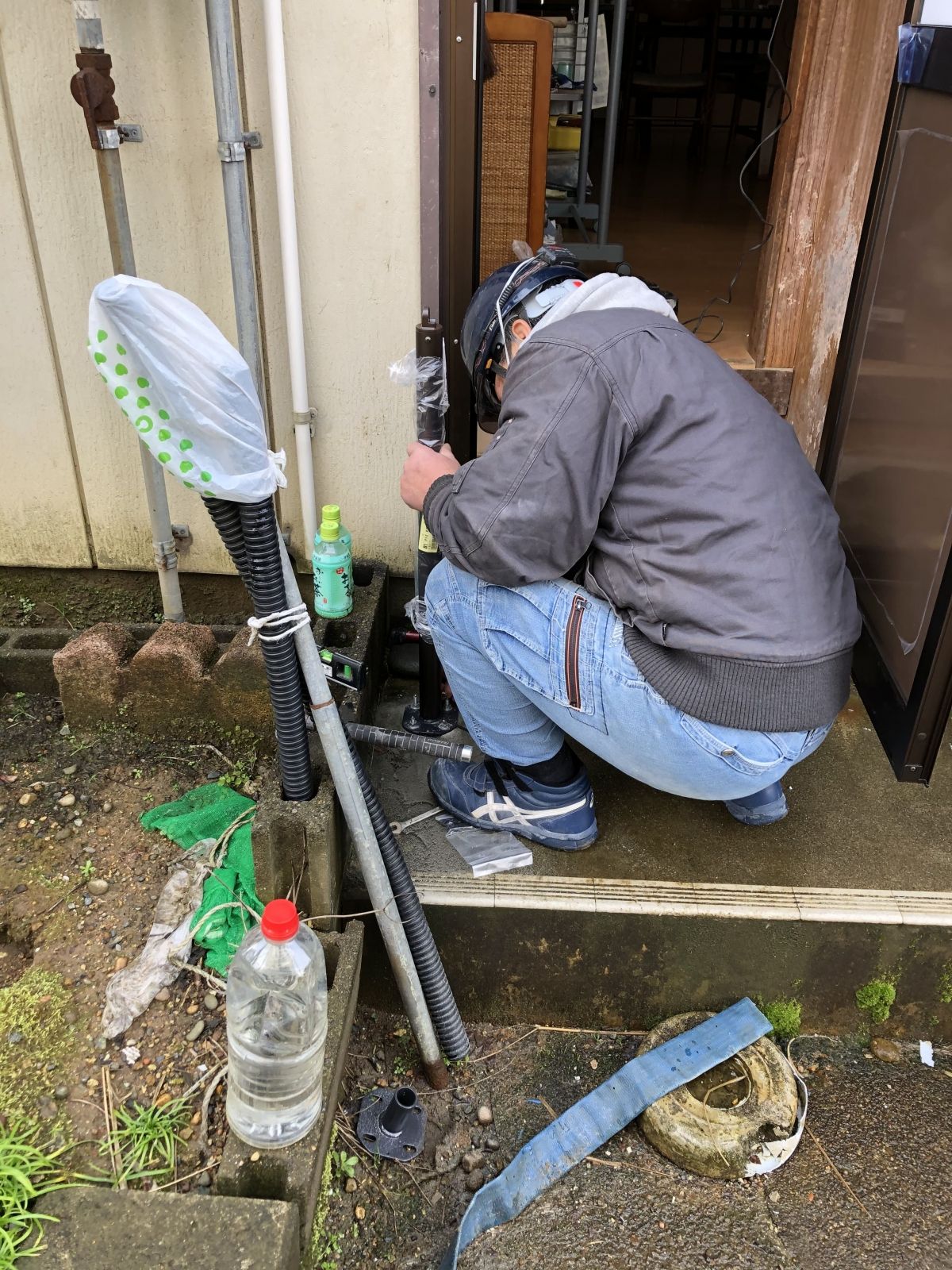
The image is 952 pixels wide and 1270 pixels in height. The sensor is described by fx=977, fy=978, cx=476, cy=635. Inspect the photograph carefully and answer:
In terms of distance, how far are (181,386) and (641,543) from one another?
1.03m

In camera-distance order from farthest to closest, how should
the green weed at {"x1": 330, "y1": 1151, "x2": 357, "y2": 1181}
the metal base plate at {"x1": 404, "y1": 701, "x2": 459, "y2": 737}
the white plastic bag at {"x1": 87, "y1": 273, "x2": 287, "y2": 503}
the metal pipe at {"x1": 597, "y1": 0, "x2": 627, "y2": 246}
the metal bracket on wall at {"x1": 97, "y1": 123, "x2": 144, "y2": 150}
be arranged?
the metal pipe at {"x1": 597, "y1": 0, "x2": 627, "y2": 246}, the metal base plate at {"x1": 404, "y1": 701, "x2": 459, "y2": 737}, the metal bracket on wall at {"x1": 97, "y1": 123, "x2": 144, "y2": 150}, the green weed at {"x1": 330, "y1": 1151, "x2": 357, "y2": 1181}, the white plastic bag at {"x1": 87, "y1": 273, "x2": 287, "y2": 503}

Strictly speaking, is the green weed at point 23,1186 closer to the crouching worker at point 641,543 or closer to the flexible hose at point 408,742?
the flexible hose at point 408,742

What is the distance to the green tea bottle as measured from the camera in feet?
9.38

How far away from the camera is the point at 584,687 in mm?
2316

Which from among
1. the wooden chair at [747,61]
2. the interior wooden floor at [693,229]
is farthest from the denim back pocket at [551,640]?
the wooden chair at [747,61]

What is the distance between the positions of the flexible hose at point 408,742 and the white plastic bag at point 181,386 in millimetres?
784

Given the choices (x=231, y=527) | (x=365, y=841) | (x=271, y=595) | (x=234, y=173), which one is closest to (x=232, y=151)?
(x=234, y=173)

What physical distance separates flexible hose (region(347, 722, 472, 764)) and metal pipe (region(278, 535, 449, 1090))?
18 cm

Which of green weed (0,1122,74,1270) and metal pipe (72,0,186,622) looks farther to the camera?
metal pipe (72,0,186,622)

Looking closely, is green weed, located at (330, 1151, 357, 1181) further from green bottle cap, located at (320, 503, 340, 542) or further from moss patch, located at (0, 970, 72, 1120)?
green bottle cap, located at (320, 503, 340, 542)

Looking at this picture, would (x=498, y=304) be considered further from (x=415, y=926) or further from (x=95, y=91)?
(x=415, y=926)

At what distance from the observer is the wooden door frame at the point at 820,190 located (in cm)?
309

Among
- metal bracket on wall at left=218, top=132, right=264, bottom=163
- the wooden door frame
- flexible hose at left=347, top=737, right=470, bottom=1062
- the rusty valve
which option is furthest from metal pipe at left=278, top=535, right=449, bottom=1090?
the wooden door frame

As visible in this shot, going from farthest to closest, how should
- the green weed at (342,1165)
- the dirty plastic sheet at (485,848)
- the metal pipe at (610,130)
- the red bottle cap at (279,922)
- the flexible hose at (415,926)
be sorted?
the metal pipe at (610,130) → the dirty plastic sheet at (485,848) → the flexible hose at (415,926) → the green weed at (342,1165) → the red bottle cap at (279,922)
